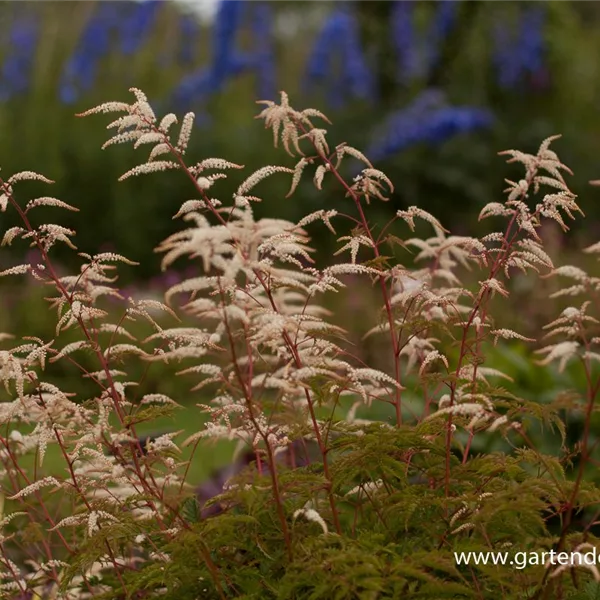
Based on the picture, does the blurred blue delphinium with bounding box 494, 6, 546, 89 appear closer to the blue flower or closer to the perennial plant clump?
the blue flower

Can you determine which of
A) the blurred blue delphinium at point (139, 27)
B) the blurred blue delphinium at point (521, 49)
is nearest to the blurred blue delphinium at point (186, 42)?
the blurred blue delphinium at point (139, 27)

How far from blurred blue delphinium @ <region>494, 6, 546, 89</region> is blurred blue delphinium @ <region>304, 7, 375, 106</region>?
1.68 metres

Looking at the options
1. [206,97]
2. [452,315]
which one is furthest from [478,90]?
[452,315]

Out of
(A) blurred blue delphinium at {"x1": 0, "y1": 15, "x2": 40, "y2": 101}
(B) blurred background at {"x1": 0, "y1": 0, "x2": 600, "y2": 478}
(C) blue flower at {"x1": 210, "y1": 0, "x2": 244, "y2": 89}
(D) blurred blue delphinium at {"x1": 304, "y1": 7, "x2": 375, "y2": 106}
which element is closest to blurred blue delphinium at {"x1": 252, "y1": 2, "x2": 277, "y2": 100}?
(B) blurred background at {"x1": 0, "y1": 0, "x2": 600, "y2": 478}

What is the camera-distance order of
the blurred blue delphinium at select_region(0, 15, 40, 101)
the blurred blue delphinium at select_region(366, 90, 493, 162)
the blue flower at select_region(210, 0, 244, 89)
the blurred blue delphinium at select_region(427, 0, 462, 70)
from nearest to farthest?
the blurred blue delphinium at select_region(366, 90, 493, 162), the blue flower at select_region(210, 0, 244, 89), the blurred blue delphinium at select_region(0, 15, 40, 101), the blurred blue delphinium at select_region(427, 0, 462, 70)

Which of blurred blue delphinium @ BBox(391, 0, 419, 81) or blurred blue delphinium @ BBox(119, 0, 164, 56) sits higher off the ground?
blurred blue delphinium @ BBox(119, 0, 164, 56)

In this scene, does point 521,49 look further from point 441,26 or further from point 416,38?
point 416,38

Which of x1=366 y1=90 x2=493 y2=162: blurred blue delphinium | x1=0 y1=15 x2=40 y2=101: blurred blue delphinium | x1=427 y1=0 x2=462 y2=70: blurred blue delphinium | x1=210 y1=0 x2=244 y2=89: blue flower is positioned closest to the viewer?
x1=366 y1=90 x2=493 y2=162: blurred blue delphinium

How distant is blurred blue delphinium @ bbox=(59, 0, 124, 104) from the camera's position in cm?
1190

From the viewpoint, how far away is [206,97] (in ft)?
40.1

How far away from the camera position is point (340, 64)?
13.2 metres

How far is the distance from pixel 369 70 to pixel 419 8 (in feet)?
5.61

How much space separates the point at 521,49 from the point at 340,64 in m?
2.23

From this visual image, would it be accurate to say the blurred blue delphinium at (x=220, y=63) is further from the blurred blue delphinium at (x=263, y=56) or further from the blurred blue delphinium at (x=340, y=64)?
the blurred blue delphinium at (x=340, y=64)
